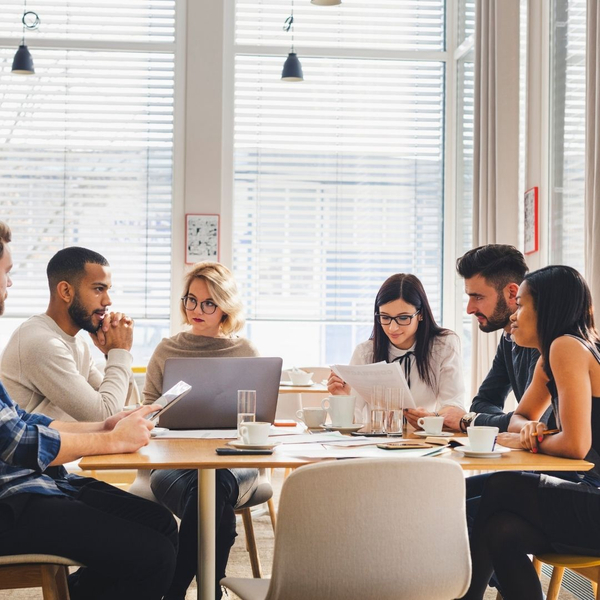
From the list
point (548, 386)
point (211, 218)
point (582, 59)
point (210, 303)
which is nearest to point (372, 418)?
point (548, 386)

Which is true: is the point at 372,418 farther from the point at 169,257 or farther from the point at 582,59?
the point at 169,257

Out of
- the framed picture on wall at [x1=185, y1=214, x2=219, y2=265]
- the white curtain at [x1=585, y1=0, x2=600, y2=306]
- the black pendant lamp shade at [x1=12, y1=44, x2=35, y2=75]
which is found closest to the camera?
the white curtain at [x1=585, y1=0, x2=600, y2=306]

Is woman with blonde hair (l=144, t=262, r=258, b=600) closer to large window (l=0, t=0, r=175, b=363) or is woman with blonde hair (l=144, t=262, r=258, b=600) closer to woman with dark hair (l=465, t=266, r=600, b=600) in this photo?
woman with dark hair (l=465, t=266, r=600, b=600)

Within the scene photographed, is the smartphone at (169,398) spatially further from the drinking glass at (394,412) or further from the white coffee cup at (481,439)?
the white coffee cup at (481,439)

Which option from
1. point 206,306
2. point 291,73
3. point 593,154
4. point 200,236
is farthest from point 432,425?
point 200,236

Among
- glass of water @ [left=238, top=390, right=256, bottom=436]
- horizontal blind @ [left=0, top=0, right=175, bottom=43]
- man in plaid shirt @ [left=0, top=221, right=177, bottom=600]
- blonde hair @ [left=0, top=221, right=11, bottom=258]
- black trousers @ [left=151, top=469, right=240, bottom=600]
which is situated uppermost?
horizontal blind @ [left=0, top=0, right=175, bottom=43]

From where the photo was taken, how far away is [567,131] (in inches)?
167

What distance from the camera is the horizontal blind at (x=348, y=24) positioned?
20.9 feet

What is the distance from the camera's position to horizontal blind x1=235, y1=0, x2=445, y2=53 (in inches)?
250

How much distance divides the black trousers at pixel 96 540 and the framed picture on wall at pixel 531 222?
317 cm

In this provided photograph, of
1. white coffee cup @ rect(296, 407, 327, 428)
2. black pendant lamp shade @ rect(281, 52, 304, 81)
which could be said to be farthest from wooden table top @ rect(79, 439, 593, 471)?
black pendant lamp shade @ rect(281, 52, 304, 81)

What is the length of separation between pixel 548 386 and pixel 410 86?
A: 468 centimetres

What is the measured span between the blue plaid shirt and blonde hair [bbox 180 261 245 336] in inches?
45.5

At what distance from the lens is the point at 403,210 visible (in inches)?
252
